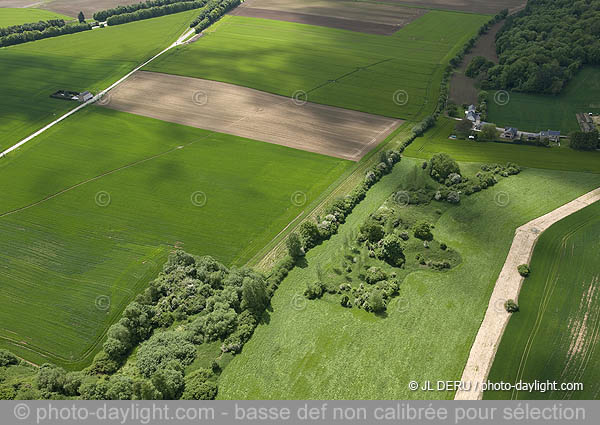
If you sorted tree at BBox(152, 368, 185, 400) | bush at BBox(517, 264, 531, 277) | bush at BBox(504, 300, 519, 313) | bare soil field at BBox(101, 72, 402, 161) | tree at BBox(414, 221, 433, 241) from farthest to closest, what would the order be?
1. bare soil field at BBox(101, 72, 402, 161)
2. tree at BBox(414, 221, 433, 241)
3. bush at BBox(517, 264, 531, 277)
4. bush at BBox(504, 300, 519, 313)
5. tree at BBox(152, 368, 185, 400)

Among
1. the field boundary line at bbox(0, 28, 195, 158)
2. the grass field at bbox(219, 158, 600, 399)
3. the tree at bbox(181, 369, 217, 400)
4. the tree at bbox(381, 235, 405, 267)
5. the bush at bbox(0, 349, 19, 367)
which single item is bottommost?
the bush at bbox(0, 349, 19, 367)

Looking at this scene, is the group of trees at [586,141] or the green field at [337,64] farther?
the green field at [337,64]

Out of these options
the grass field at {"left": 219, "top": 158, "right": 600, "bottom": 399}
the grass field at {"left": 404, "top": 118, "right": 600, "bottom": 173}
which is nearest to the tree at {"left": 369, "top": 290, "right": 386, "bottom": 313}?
the grass field at {"left": 219, "top": 158, "right": 600, "bottom": 399}

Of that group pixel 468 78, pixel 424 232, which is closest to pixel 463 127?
pixel 468 78

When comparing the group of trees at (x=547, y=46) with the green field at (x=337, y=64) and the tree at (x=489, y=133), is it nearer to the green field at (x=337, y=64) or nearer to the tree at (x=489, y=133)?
the green field at (x=337, y=64)

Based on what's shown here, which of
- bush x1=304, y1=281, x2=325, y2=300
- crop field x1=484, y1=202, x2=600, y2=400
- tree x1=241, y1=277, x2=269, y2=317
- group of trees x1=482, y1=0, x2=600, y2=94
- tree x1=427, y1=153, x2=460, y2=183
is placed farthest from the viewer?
group of trees x1=482, y1=0, x2=600, y2=94

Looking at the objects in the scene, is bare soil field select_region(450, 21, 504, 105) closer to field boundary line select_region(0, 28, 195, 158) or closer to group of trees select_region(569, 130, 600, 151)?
group of trees select_region(569, 130, 600, 151)

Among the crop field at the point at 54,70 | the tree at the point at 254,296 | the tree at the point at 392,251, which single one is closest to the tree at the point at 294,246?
the tree at the point at 254,296

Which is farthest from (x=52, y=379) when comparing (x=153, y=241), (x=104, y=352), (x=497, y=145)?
(x=497, y=145)
